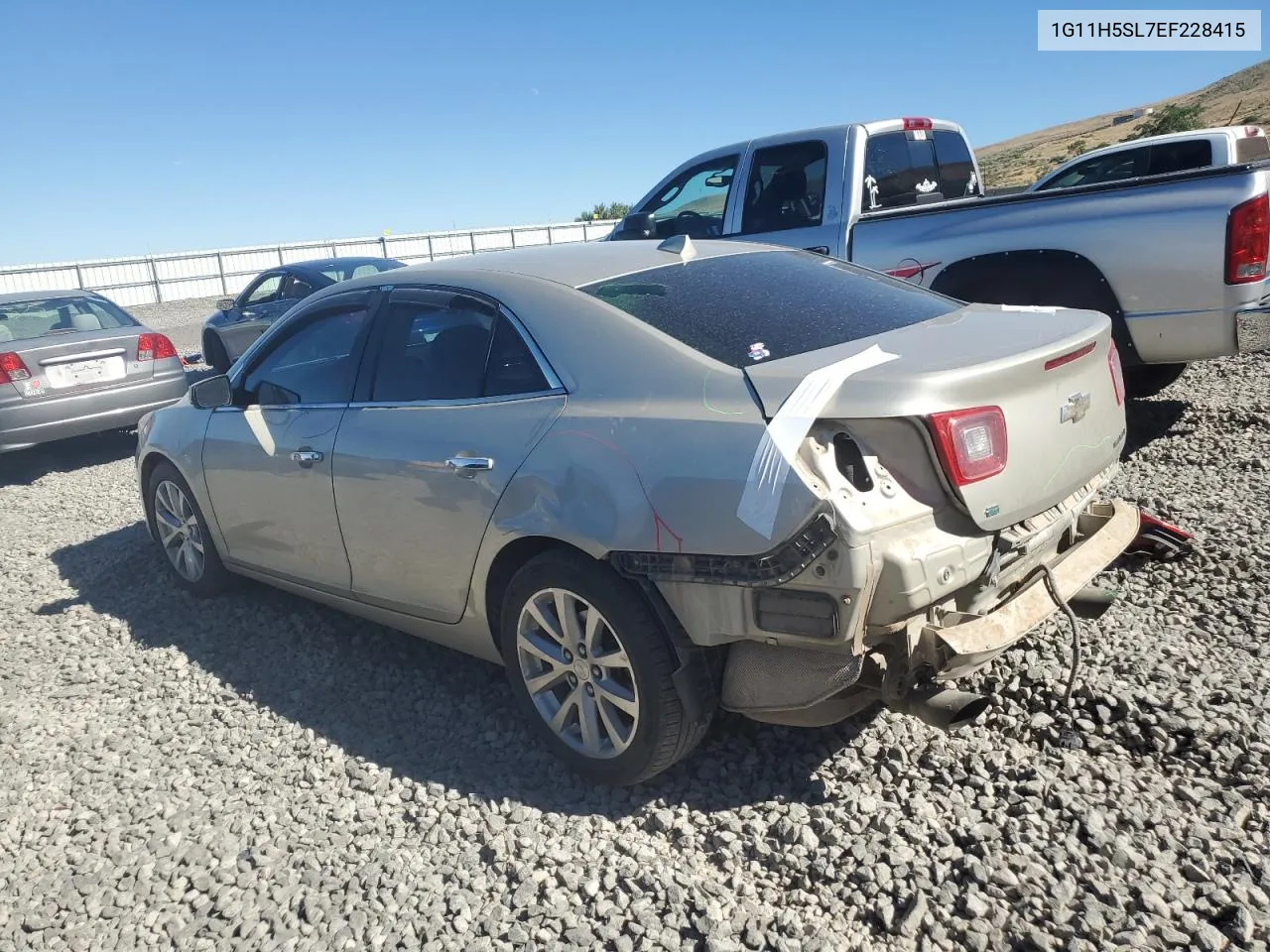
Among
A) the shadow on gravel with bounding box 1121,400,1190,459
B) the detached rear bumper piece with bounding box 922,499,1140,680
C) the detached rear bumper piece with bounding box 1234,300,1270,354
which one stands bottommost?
the shadow on gravel with bounding box 1121,400,1190,459

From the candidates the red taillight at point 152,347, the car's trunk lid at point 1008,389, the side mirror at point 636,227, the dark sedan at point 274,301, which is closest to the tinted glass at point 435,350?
the car's trunk lid at point 1008,389

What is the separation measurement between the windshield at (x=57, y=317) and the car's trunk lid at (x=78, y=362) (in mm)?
194

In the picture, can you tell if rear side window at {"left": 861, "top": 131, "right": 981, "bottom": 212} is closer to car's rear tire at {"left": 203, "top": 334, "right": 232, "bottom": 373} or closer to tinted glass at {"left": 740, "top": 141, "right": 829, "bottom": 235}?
tinted glass at {"left": 740, "top": 141, "right": 829, "bottom": 235}

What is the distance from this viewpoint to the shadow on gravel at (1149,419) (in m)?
6.15

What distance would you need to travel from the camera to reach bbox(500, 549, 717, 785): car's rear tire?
111 inches

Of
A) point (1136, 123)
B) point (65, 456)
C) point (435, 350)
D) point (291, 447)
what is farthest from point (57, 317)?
point (1136, 123)

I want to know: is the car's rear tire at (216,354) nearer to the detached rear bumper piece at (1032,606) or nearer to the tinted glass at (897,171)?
the tinted glass at (897,171)

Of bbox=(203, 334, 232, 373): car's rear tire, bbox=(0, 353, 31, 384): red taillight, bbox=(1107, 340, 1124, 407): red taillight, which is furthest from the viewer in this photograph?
bbox=(203, 334, 232, 373): car's rear tire

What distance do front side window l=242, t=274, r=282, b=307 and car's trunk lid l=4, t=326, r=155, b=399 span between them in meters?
2.95

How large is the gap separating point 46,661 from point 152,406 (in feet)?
15.8

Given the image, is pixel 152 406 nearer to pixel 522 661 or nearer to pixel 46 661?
pixel 46 661

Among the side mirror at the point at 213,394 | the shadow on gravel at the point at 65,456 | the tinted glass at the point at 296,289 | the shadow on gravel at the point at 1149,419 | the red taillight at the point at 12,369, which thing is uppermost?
the tinted glass at the point at 296,289

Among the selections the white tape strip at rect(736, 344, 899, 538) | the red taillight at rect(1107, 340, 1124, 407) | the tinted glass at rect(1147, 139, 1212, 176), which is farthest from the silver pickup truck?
the tinted glass at rect(1147, 139, 1212, 176)

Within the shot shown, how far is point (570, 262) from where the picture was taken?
359 centimetres
